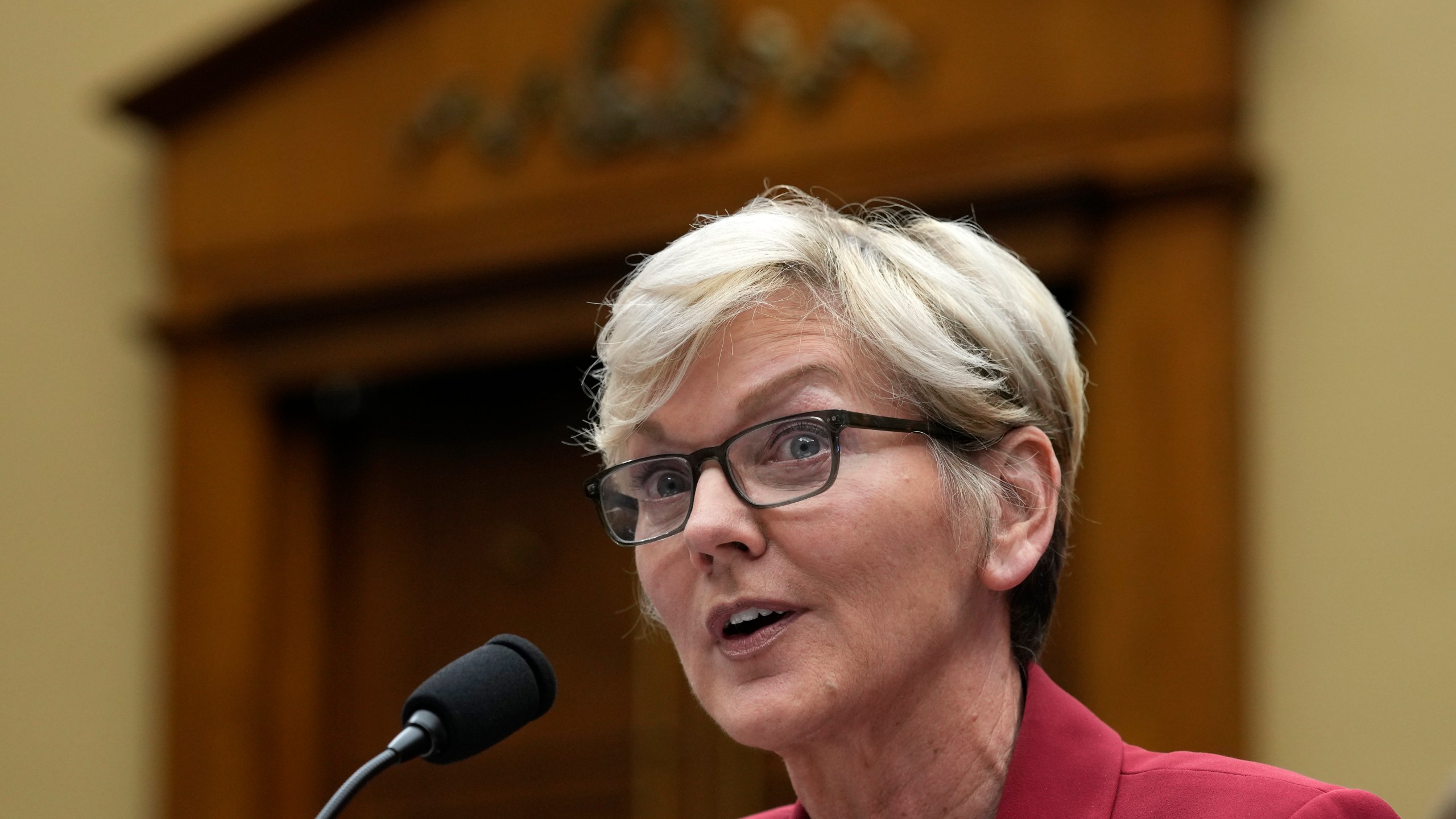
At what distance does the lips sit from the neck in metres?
0.13

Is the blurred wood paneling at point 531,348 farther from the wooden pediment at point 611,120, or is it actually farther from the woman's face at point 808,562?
the woman's face at point 808,562

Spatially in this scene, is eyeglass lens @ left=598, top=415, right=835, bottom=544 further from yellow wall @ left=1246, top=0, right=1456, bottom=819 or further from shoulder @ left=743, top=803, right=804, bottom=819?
yellow wall @ left=1246, top=0, right=1456, bottom=819

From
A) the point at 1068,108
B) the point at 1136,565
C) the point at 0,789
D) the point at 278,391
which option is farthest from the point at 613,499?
the point at 0,789

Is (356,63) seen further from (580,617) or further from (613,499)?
(613,499)

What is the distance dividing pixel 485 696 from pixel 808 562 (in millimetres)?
361

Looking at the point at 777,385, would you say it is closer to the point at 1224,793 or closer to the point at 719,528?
the point at 719,528

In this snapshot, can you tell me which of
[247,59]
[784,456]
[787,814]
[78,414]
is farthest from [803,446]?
[78,414]

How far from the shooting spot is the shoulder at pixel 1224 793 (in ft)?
→ 5.40

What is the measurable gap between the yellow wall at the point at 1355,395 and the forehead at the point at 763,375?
1.95 m

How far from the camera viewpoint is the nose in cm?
179

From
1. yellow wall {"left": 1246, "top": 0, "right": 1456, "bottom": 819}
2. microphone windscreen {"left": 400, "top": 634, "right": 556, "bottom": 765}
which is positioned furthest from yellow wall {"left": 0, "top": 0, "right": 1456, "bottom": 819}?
microphone windscreen {"left": 400, "top": 634, "right": 556, "bottom": 765}

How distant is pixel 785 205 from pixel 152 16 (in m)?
3.56

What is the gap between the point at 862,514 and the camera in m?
1.80

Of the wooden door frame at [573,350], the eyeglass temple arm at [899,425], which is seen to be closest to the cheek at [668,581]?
the eyeglass temple arm at [899,425]
